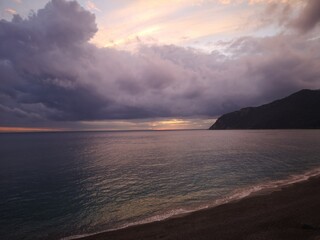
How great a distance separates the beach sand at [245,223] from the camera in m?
19.5

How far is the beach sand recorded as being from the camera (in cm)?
1953

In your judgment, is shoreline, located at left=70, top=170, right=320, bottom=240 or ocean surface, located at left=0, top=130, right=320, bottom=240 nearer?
shoreline, located at left=70, top=170, right=320, bottom=240

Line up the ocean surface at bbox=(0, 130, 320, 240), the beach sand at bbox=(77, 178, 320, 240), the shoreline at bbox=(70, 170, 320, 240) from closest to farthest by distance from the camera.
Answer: the beach sand at bbox=(77, 178, 320, 240)
the shoreline at bbox=(70, 170, 320, 240)
the ocean surface at bbox=(0, 130, 320, 240)

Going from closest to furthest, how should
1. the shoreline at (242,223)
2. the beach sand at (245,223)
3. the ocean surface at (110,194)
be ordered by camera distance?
the beach sand at (245,223)
the shoreline at (242,223)
the ocean surface at (110,194)

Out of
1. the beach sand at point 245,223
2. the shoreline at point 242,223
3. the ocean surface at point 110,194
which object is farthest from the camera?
the ocean surface at point 110,194

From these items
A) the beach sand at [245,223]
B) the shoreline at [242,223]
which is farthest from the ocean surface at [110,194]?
the beach sand at [245,223]

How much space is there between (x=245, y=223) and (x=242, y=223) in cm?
27

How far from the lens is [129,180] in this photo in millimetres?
46719

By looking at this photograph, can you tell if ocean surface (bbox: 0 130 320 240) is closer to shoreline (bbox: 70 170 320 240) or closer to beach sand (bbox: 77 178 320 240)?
shoreline (bbox: 70 170 320 240)

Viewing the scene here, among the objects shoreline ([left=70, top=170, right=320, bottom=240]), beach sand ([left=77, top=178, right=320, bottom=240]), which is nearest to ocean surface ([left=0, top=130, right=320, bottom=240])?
shoreline ([left=70, top=170, right=320, bottom=240])

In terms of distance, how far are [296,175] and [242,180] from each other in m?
11.7

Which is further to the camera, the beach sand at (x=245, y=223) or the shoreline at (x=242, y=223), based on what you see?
the shoreline at (x=242, y=223)

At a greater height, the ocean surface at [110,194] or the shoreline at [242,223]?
the shoreline at [242,223]

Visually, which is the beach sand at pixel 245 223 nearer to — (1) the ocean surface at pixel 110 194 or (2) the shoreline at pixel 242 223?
(2) the shoreline at pixel 242 223
